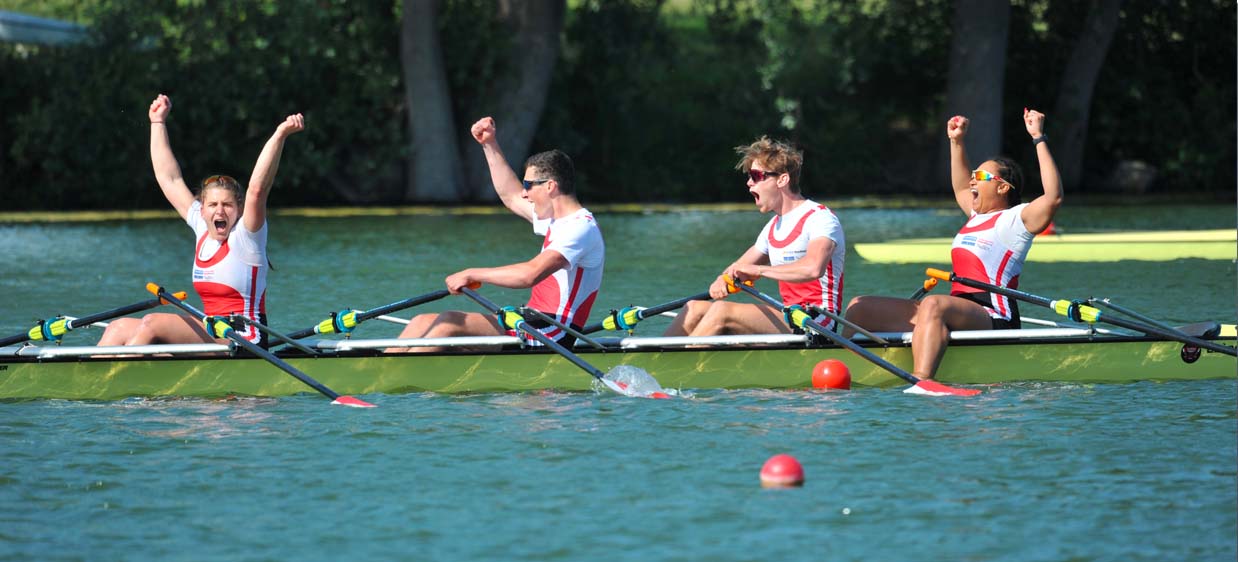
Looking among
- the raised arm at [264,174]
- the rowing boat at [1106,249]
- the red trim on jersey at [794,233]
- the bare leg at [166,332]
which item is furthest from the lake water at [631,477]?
the rowing boat at [1106,249]

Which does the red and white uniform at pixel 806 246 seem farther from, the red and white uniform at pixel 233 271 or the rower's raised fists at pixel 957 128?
the red and white uniform at pixel 233 271

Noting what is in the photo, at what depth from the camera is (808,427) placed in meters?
8.12

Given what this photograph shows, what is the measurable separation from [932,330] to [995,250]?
24.8 inches

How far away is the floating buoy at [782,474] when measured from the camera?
22.8ft

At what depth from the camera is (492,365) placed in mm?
8977

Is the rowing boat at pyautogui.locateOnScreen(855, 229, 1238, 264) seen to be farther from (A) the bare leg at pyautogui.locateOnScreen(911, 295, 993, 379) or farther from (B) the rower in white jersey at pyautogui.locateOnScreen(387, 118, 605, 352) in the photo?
(B) the rower in white jersey at pyautogui.locateOnScreen(387, 118, 605, 352)

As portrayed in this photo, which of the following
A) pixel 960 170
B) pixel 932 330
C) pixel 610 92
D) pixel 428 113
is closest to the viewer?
pixel 932 330

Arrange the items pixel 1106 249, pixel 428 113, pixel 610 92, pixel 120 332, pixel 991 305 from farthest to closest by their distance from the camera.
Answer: pixel 610 92, pixel 428 113, pixel 1106 249, pixel 991 305, pixel 120 332

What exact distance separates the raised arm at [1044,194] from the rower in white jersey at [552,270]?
7.33 feet

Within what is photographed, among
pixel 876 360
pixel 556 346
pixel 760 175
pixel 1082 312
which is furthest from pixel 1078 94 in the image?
pixel 556 346

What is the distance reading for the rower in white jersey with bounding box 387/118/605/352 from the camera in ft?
28.8

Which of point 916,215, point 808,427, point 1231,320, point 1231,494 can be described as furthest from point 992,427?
point 916,215

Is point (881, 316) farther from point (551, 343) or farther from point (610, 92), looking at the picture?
point (610, 92)

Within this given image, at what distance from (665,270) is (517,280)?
28.0 feet
